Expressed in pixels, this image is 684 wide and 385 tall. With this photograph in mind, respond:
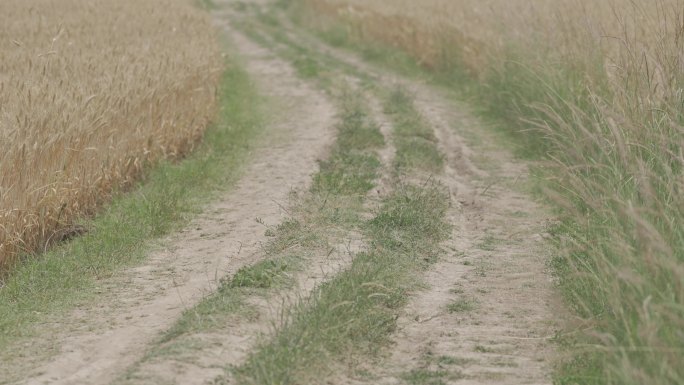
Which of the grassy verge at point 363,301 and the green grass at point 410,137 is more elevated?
the grassy verge at point 363,301

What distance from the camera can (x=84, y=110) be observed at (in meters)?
9.16

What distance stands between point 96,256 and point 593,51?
19.4ft

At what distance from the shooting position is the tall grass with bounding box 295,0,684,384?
495 cm

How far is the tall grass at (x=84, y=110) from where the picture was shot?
320 inches

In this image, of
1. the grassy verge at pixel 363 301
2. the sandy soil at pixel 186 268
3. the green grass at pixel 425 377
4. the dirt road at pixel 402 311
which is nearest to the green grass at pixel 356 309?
the grassy verge at pixel 363 301

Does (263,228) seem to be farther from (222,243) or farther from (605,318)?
(605,318)

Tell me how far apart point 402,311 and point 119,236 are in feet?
8.91

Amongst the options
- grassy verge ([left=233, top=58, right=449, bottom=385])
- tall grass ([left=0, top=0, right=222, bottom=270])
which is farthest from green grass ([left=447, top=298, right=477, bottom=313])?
tall grass ([left=0, top=0, right=222, bottom=270])

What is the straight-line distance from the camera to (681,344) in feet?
15.7

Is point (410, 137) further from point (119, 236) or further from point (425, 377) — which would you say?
point (425, 377)

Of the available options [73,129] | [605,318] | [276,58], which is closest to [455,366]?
[605,318]

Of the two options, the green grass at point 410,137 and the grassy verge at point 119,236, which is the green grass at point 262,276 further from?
the green grass at point 410,137

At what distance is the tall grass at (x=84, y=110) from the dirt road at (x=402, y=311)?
0.93 m

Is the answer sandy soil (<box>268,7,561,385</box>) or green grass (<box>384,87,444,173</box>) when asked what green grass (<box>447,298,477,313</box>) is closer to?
sandy soil (<box>268,7,561,385</box>)
